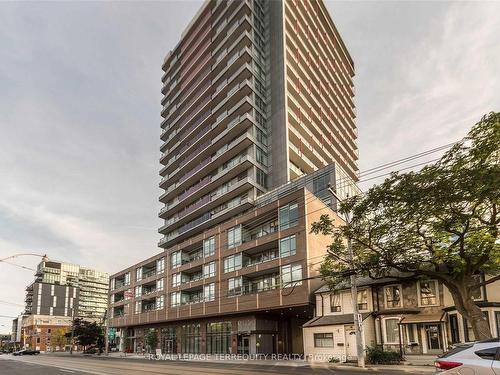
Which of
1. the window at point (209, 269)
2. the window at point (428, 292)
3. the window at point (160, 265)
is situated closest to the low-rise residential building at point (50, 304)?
the window at point (160, 265)

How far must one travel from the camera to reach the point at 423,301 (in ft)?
107

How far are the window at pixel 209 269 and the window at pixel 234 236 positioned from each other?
13.9 ft

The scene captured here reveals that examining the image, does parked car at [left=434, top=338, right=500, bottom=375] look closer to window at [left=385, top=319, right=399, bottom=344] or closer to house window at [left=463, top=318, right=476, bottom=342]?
house window at [left=463, top=318, right=476, bottom=342]

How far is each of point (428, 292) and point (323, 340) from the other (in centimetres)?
1024

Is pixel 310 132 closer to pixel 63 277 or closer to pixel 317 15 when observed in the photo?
pixel 317 15

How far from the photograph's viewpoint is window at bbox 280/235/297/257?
4338 cm

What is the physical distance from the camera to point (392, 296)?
3447 cm

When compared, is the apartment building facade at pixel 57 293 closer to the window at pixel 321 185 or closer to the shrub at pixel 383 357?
the window at pixel 321 185

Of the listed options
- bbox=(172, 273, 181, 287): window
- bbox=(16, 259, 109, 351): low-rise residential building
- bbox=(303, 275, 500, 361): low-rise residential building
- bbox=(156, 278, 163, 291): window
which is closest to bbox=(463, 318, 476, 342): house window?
bbox=(303, 275, 500, 361): low-rise residential building

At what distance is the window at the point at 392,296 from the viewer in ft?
112

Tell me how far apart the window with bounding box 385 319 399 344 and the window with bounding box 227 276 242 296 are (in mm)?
19334

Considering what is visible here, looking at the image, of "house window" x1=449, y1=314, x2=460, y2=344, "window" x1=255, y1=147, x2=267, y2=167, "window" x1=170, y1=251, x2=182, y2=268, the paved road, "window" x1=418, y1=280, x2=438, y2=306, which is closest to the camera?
the paved road

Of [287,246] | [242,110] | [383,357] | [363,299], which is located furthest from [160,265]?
[383,357]

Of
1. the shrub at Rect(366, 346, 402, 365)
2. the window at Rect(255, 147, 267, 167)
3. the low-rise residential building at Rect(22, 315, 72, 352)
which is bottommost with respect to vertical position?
the low-rise residential building at Rect(22, 315, 72, 352)
